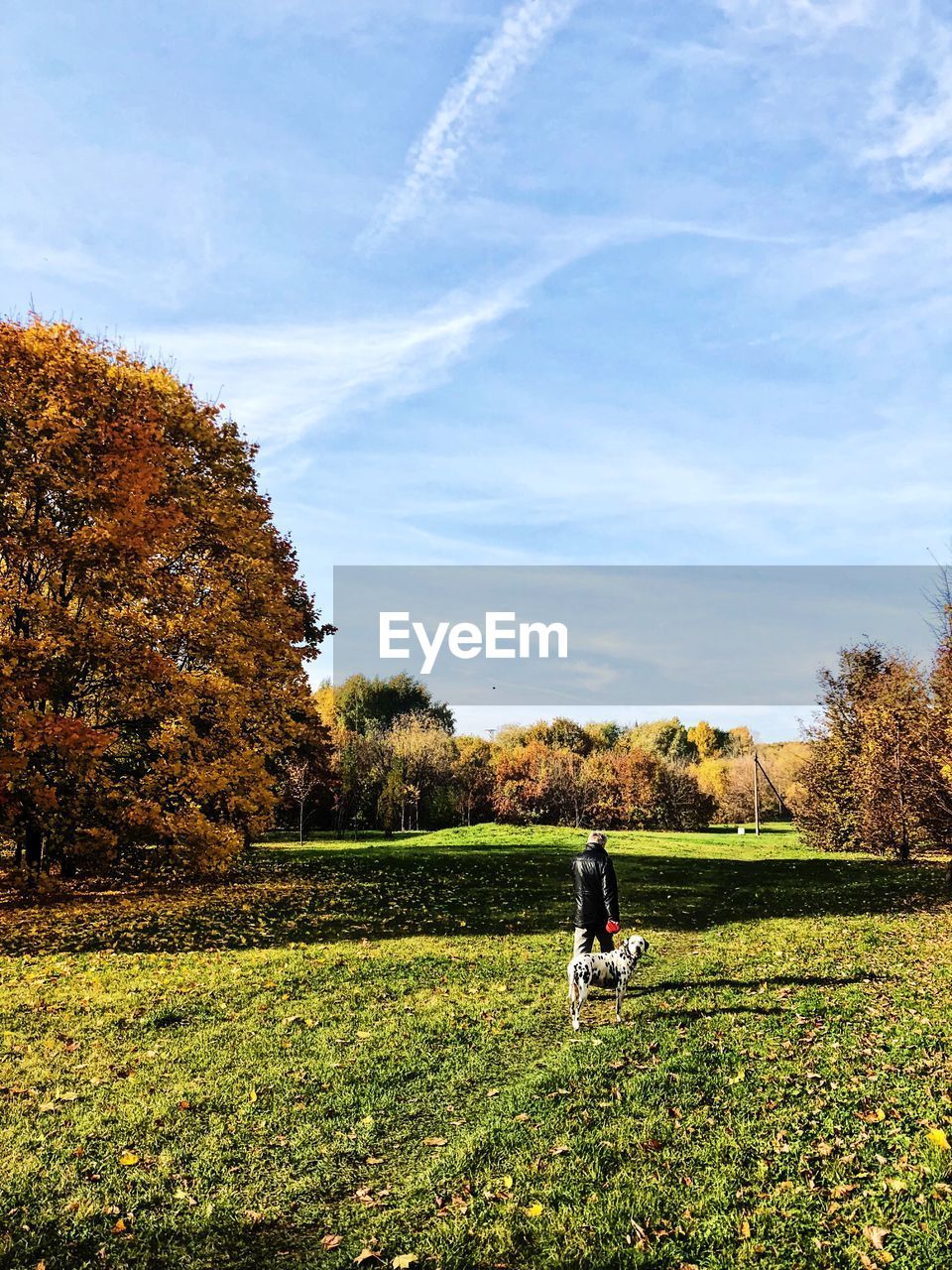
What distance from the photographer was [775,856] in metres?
35.2

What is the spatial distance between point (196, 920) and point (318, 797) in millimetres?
44360

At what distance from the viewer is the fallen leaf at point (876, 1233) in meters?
5.11

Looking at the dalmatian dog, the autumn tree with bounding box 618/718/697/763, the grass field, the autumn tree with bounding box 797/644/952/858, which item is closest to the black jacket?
the dalmatian dog

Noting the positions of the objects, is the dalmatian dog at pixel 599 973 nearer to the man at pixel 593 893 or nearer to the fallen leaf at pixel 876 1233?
the man at pixel 593 893

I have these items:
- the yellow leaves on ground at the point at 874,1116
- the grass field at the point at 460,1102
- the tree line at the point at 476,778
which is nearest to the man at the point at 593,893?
the grass field at the point at 460,1102

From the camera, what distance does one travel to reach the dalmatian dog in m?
9.48

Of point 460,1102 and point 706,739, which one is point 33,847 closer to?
point 460,1102

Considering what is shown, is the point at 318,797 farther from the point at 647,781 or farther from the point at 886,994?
the point at 886,994

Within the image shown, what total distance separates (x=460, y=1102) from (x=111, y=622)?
14768mm

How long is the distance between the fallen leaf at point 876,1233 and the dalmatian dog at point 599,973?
173 inches

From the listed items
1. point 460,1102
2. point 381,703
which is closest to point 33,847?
point 460,1102

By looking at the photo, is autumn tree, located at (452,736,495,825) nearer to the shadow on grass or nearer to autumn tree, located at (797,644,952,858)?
autumn tree, located at (797,644,952,858)

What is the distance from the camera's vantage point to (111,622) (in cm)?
1827

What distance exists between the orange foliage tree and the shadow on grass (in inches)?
70.3
